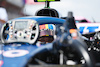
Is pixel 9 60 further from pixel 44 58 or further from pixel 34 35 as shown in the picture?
pixel 34 35

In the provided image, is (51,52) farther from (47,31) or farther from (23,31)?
(47,31)

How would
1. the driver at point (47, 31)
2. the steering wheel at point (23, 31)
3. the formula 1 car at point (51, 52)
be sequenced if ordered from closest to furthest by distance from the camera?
1. the formula 1 car at point (51, 52)
2. the steering wheel at point (23, 31)
3. the driver at point (47, 31)

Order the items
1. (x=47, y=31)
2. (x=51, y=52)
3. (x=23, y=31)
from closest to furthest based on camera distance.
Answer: (x=51, y=52)
(x=23, y=31)
(x=47, y=31)

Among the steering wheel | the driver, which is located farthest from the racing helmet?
the steering wheel

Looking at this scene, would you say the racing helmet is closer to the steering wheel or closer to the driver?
the driver

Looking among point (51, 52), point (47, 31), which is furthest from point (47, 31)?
point (51, 52)

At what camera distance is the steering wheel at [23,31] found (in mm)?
1200

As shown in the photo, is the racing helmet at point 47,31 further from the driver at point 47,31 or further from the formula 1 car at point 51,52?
the formula 1 car at point 51,52

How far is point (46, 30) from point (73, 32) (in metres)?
0.76

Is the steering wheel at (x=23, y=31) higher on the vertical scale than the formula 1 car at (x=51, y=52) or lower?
higher

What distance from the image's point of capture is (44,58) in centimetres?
89

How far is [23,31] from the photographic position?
1213 mm

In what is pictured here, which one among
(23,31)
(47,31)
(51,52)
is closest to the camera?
(51,52)

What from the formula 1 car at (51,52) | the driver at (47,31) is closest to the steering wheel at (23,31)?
the formula 1 car at (51,52)
